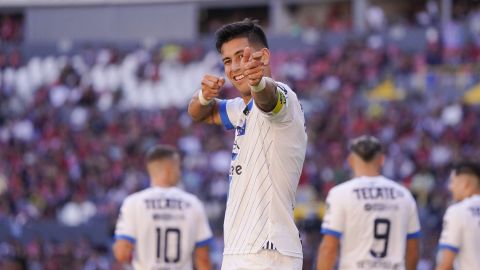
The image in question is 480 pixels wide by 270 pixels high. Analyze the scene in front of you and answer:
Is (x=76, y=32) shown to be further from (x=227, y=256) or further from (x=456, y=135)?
(x=227, y=256)

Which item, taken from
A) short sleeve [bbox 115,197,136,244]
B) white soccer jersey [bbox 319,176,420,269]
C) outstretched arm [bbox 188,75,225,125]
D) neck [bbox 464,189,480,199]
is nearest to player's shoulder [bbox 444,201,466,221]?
neck [bbox 464,189,480,199]

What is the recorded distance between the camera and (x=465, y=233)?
9195 millimetres

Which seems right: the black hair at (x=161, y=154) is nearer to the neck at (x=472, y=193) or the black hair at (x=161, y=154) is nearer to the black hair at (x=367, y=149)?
the black hair at (x=367, y=149)

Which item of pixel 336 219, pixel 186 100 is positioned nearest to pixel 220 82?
pixel 336 219

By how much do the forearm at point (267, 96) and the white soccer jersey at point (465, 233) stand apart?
4132 mm

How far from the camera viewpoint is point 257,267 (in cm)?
581

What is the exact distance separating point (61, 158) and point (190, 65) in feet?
22.7

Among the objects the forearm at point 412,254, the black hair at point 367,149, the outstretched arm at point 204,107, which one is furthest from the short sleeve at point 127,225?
the outstretched arm at point 204,107

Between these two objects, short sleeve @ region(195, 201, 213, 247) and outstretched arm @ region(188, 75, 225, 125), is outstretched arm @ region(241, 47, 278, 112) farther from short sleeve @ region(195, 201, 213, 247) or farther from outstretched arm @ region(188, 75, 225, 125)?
short sleeve @ region(195, 201, 213, 247)

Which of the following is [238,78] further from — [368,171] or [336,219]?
Result: [368,171]

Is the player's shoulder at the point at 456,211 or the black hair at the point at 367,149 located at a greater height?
the black hair at the point at 367,149

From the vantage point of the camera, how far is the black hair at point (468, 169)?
9422 millimetres

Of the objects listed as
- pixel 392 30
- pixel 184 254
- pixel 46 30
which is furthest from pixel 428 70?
pixel 184 254

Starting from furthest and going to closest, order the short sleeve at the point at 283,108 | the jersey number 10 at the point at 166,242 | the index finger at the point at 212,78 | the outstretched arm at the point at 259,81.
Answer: the jersey number 10 at the point at 166,242 < the index finger at the point at 212,78 < the short sleeve at the point at 283,108 < the outstretched arm at the point at 259,81
